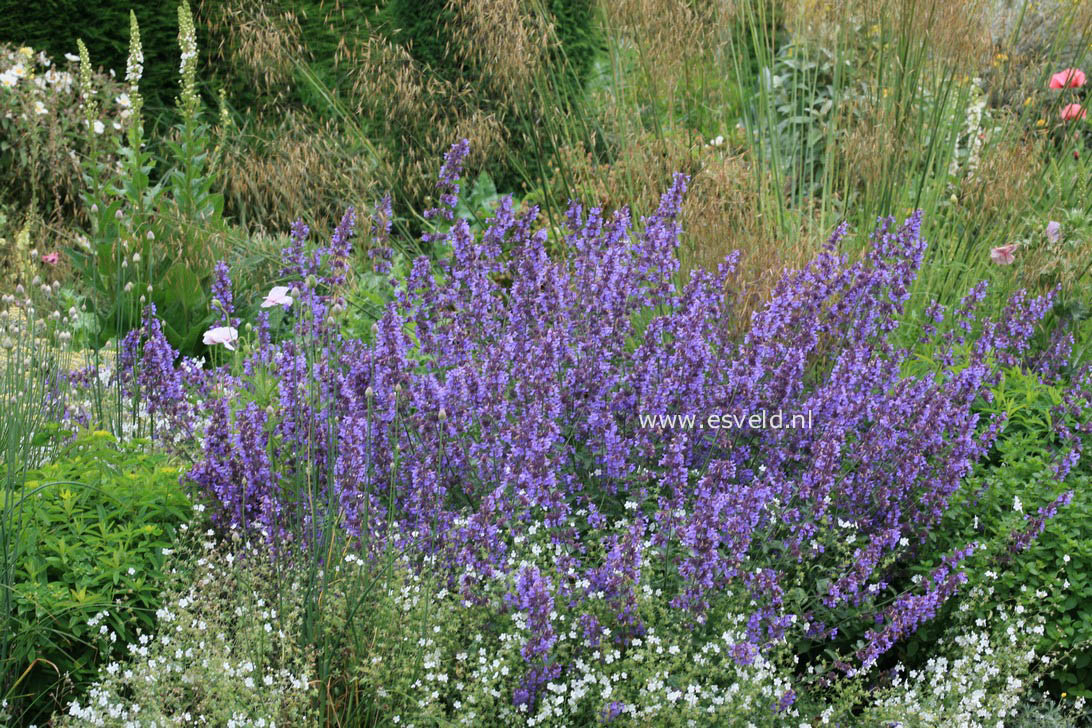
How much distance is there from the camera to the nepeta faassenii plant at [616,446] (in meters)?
2.85

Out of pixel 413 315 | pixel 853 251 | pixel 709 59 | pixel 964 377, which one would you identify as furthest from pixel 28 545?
pixel 709 59

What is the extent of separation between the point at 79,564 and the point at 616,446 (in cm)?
139

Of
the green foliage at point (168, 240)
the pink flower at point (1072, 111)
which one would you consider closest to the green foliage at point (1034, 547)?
the pink flower at point (1072, 111)

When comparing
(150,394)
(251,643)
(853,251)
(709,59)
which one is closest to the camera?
(251,643)

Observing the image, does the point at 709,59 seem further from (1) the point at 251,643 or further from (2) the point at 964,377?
(1) the point at 251,643

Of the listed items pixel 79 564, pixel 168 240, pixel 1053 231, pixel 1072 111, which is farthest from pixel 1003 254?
pixel 168 240

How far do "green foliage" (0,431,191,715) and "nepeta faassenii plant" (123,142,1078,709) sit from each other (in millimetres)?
212

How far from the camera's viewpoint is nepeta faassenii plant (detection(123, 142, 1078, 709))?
2.85m

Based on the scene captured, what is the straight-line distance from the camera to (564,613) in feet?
9.20

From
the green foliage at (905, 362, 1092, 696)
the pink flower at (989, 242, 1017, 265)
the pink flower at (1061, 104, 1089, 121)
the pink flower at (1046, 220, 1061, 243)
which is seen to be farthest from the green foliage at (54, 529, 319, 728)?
the pink flower at (1061, 104, 1089, 121)

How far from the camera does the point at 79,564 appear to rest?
295 centimetres

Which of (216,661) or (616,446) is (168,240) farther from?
(216,661)

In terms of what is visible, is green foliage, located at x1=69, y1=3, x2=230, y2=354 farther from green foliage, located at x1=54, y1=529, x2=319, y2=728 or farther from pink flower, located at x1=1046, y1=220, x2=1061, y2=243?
pink flower, located at x1=1046, y1=220, x2=1061, y2=243

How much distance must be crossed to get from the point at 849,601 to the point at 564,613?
879 mm
